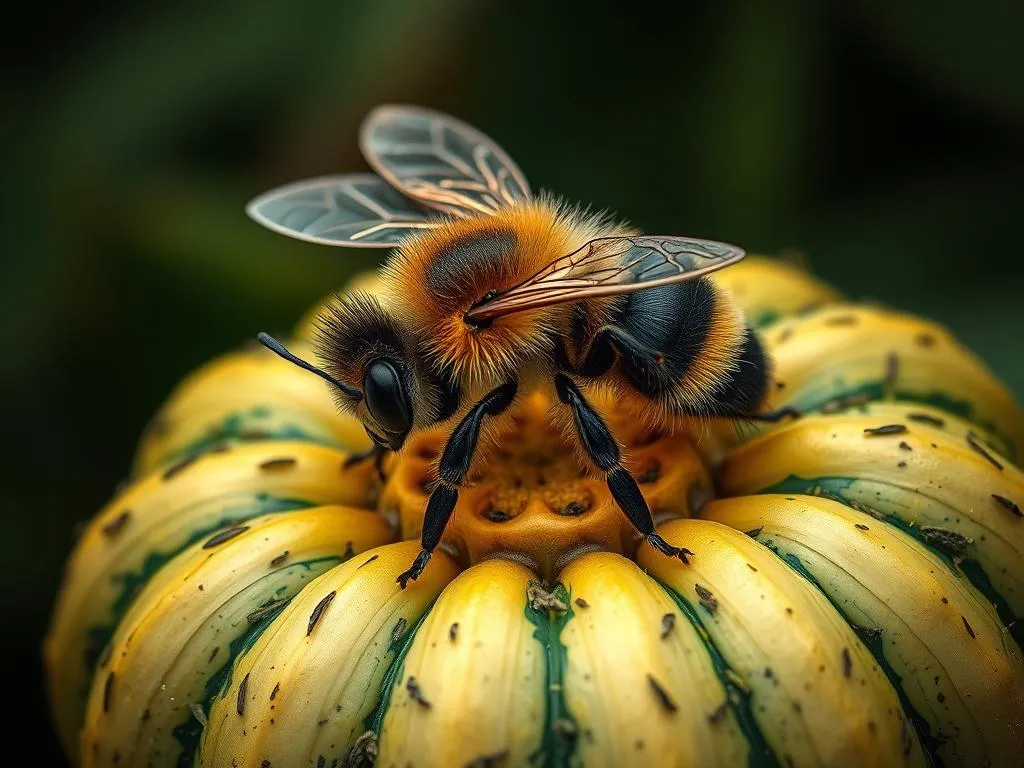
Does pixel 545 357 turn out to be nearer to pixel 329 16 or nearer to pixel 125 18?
pixel 329 16

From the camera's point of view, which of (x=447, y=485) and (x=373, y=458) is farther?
(x=373, y=458)

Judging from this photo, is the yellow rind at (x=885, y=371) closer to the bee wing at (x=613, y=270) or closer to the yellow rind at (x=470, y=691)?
the bee wing at (x=613, y=270)

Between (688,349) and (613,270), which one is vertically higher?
(613,270)

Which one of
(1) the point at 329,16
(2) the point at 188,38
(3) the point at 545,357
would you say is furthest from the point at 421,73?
(3) the point at 545,357

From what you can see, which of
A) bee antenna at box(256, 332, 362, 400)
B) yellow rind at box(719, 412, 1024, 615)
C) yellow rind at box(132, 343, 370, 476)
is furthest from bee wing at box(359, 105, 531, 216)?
yellow rind at box(719, 412, 1024, 615)

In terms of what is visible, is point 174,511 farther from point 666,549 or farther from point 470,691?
point 666,549

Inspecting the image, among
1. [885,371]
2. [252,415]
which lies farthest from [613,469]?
[252,415]

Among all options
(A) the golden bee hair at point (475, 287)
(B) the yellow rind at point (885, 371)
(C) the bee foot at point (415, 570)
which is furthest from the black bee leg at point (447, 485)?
(B) the yellow rind at point (885, 371)
